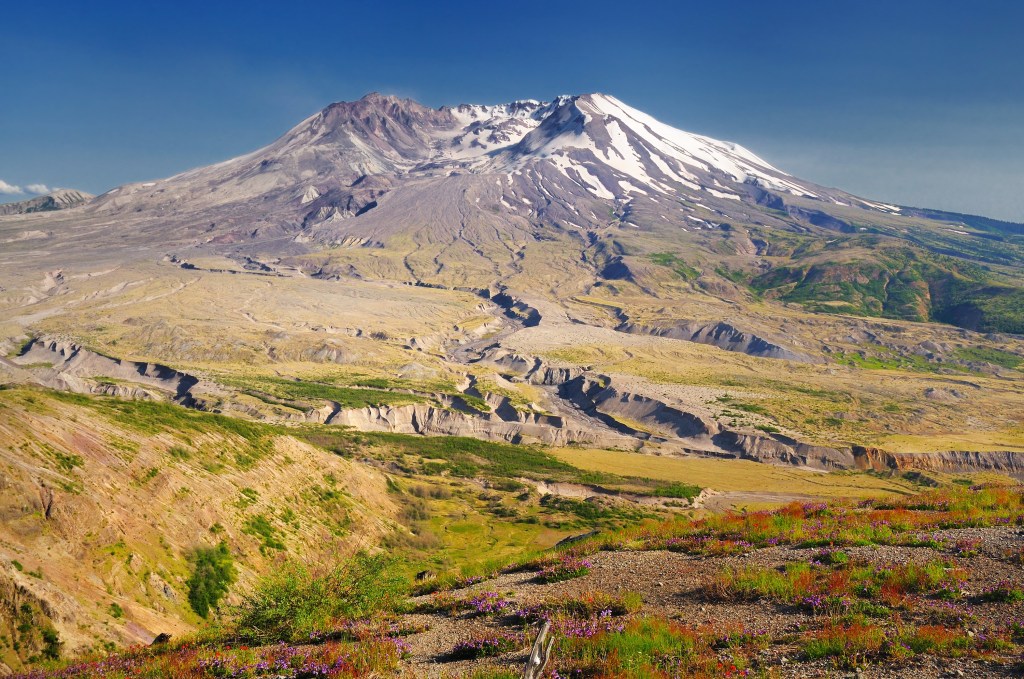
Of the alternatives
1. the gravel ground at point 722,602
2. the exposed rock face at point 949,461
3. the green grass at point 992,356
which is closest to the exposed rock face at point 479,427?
the exposed rock face at point 949,461

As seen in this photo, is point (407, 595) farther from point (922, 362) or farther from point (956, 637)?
point (922, 362)

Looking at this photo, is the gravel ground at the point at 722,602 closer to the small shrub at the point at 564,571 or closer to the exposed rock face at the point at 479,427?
the small shrub at the point at 564,571

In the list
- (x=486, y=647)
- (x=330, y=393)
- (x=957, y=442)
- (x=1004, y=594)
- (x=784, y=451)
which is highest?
(x=1004, y=594)

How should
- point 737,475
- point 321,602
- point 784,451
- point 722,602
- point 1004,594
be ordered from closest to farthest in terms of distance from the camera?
point 1004,594 < point 722,602 < point 321,602 < point 737,475 < point 784,451

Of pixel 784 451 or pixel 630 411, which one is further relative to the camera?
pixel 630 411

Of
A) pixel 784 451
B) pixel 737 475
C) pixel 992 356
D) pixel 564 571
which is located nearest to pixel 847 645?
pixel 564 571

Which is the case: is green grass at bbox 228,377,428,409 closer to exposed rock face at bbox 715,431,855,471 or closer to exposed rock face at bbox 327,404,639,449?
exposed rock face at bbox 327,404,639,449

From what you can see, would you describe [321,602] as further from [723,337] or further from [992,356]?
[992,356]
